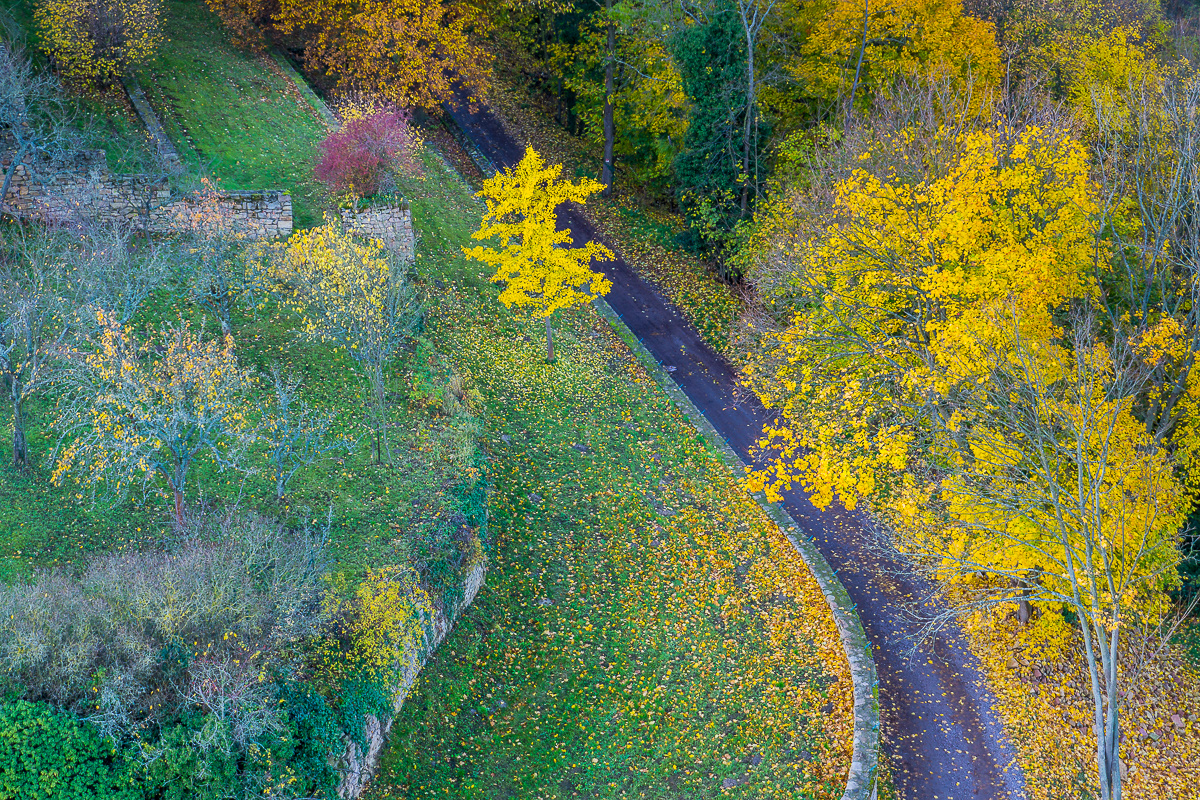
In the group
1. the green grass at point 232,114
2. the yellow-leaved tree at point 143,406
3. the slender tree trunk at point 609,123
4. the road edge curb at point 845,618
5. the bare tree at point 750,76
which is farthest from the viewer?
the slender tree trunk at point 609,123

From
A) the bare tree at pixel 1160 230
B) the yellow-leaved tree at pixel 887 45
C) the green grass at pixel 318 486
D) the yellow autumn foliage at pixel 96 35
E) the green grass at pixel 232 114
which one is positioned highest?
the yellow-leaved tree at pixel 887 45

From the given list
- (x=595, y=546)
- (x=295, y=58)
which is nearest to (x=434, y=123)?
(x=295, y=58)

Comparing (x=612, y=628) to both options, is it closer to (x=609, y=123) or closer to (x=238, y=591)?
(x=238, y=591)

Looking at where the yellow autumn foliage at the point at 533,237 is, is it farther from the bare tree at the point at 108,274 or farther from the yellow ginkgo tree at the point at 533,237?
the bare tree at the point at 108,274

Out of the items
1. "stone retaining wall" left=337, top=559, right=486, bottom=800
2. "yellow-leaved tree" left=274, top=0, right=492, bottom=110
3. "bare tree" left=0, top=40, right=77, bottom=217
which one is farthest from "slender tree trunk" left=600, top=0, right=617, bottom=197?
"stone retaining wall" left=337, top=559, right=486, bottom=800

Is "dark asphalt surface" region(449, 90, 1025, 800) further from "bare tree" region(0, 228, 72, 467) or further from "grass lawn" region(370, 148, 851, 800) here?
"bare tree" region(0, 228, 72, 467)

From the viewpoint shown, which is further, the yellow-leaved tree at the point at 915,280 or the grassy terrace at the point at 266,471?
the yellow-leaved tree at the point at 915,280

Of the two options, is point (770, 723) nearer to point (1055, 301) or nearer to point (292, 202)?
point (1055, 301)

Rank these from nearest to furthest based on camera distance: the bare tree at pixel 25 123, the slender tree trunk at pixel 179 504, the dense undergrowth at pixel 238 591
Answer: the dense undergrowth at pixel 238 591 → the slender tree trunk at pixel 179 504 → the bare tree at pixel 25 123

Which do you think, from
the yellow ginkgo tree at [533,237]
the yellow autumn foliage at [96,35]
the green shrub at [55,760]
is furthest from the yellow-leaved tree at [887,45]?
the green shrub at [55,760]
